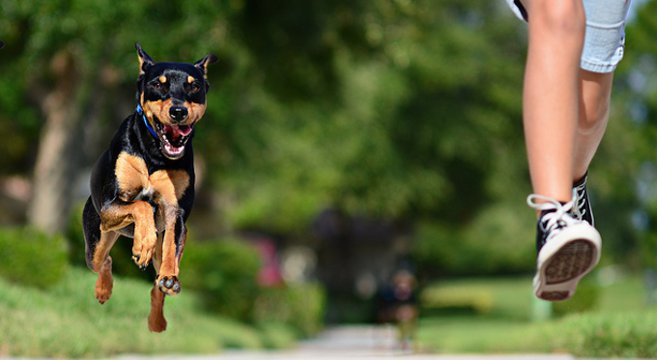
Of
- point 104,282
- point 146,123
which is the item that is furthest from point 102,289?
point 146,123

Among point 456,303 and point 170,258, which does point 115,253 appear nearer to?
point 170,258

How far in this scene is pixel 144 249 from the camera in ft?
11.9

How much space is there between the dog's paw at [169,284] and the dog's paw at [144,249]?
70mm

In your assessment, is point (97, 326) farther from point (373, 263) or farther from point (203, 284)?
point (373, 263)

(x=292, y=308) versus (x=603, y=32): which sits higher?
(x=292, y=308)

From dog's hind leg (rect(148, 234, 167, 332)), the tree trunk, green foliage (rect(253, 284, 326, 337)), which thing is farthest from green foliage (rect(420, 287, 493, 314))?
dog's hind leg (rect(148, 234, 167, 332))

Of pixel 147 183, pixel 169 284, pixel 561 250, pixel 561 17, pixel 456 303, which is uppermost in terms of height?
pixel 456 303

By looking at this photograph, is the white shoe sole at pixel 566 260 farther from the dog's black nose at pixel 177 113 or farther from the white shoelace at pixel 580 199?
the dog's black nose at pixel 177 113

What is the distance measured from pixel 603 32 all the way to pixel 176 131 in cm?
149

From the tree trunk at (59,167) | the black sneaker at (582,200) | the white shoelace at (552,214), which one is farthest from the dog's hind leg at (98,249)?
the tree trunk at (59,167)

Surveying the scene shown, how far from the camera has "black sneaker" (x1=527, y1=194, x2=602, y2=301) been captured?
145 inches

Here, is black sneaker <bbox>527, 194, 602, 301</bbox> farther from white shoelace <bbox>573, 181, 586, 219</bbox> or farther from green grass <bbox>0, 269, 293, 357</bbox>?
green grass <bbox>0, 269, 293, 357</bbox>

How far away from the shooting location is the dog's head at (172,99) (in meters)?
3.67

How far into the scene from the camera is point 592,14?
3.95 m
